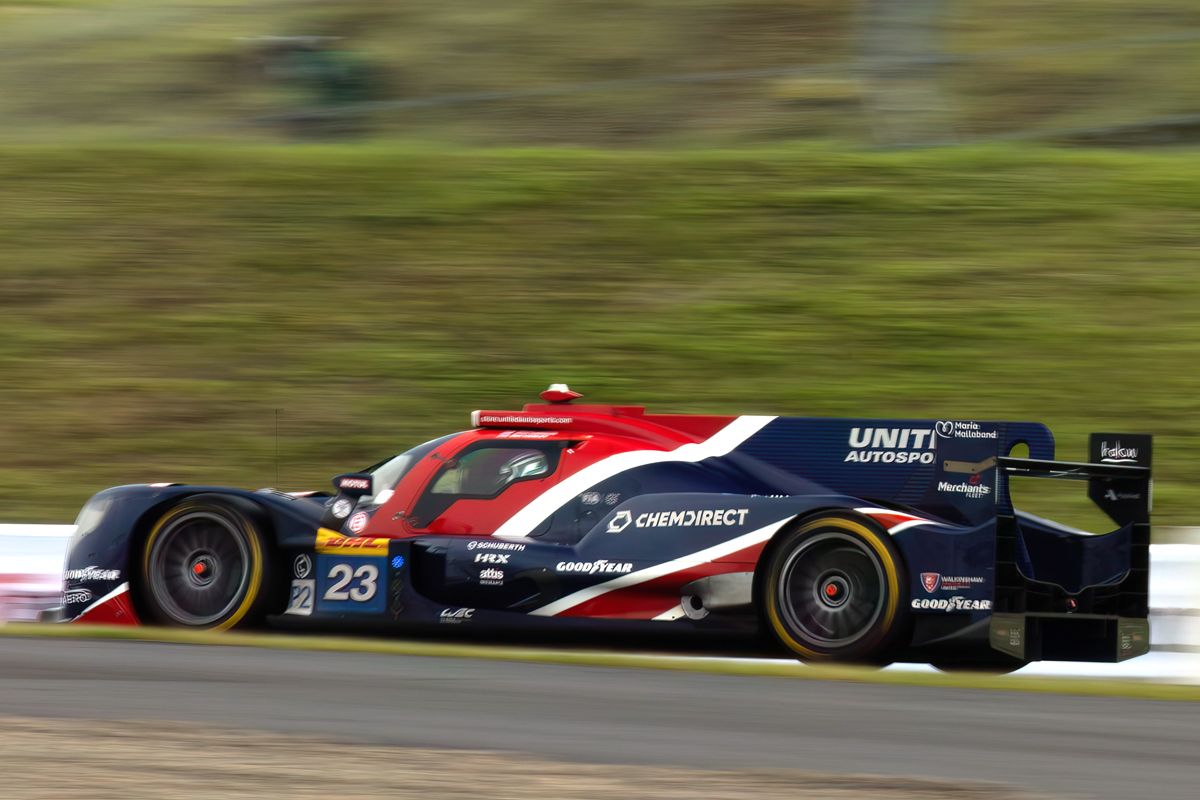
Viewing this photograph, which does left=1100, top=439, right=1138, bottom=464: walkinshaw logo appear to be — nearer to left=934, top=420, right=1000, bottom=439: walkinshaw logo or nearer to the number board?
left=934, top=420, right=1000, bottom=439: walkinshaw logo

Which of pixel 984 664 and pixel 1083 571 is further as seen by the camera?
pixel 984 664

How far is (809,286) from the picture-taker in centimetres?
1716

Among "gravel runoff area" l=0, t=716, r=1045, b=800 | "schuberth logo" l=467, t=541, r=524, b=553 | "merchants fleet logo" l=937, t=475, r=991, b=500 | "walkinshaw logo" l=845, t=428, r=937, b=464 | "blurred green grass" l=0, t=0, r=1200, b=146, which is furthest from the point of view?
"blurred green grass" l=0, t=0, r=1200, b=146

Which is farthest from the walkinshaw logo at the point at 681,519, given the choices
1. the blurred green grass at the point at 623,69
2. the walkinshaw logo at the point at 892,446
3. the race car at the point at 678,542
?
the blurred green grass at the point at 623,69

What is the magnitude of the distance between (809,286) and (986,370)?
2.41m

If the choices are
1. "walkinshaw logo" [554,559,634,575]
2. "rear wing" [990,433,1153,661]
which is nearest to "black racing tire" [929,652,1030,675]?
"rear wing" [990,433,1153,661]

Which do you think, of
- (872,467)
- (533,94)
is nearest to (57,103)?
(533,94)

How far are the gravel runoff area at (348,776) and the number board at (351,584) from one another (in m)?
3.07

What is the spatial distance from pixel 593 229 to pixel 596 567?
10872 millimetres

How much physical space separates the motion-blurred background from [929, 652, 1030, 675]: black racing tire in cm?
548

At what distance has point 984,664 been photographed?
832cm

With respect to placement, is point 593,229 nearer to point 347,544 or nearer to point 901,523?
point 347,544

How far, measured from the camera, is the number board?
8523 mm

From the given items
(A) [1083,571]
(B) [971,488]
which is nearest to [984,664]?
(A) [1083,571]
